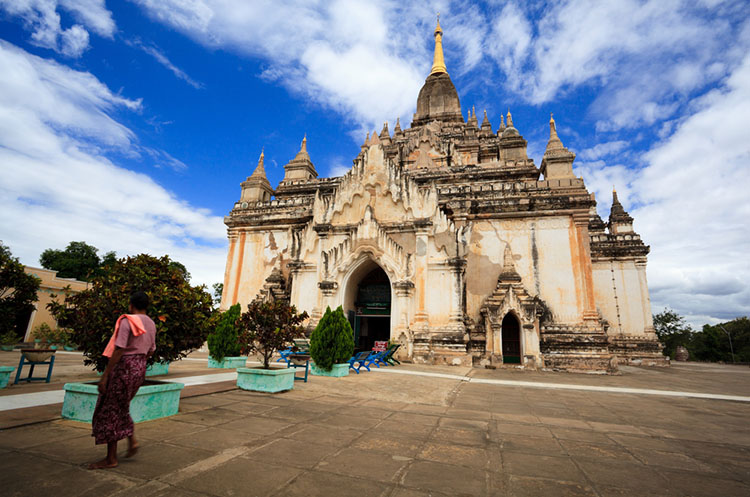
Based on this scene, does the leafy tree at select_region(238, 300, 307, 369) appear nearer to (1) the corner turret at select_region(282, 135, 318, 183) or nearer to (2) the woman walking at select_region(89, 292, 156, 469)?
(2) the woman walking at select_region(89, 292, 156, 469)

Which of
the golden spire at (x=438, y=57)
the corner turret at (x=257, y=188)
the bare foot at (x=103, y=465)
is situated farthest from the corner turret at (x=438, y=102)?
the bare foot at (x=103, y=465)

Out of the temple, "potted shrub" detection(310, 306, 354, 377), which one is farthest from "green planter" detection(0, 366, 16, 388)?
the temple

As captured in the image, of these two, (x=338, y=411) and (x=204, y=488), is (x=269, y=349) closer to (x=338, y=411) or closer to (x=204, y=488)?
(x=338, y=411)

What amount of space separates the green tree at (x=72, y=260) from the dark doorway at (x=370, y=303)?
32.2 meters

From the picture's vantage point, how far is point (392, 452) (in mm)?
3844

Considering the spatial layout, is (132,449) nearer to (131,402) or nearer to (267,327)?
(131,402)

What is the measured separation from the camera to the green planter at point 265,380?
23.5 feet

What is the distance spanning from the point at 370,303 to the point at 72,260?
3706 cm

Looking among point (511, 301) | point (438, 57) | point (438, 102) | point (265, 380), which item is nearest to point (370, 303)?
point (511, 301)

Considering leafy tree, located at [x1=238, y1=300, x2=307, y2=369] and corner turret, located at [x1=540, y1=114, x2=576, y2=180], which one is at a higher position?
corner turret, located at [x1=540, y1=114, x2=576, y2=180]

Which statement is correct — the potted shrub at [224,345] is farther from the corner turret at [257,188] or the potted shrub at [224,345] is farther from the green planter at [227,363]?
the corner turret at [257,188]

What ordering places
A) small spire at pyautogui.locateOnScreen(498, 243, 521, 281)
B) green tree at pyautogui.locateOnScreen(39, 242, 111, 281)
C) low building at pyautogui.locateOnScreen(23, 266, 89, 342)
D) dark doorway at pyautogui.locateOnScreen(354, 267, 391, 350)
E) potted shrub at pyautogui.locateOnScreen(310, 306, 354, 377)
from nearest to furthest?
potted shrub at pyautogui.locateOnScreen(310, 306, 354, 377) → small spire at pyautogui.locateOnScreen(498, 243, 521, 281) → dark doorway at pyautogui.locateOnScreen(354, 267, 391, 350) → low building at pyautogui.locateOnScreen(23, 266, 89, 342) → green tree at pyautogui.locateOnScreen(39, 242, 111, 281)

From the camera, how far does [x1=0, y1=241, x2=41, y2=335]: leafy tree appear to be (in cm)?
693

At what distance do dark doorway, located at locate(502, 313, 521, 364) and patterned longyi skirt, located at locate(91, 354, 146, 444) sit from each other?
13927 mm
